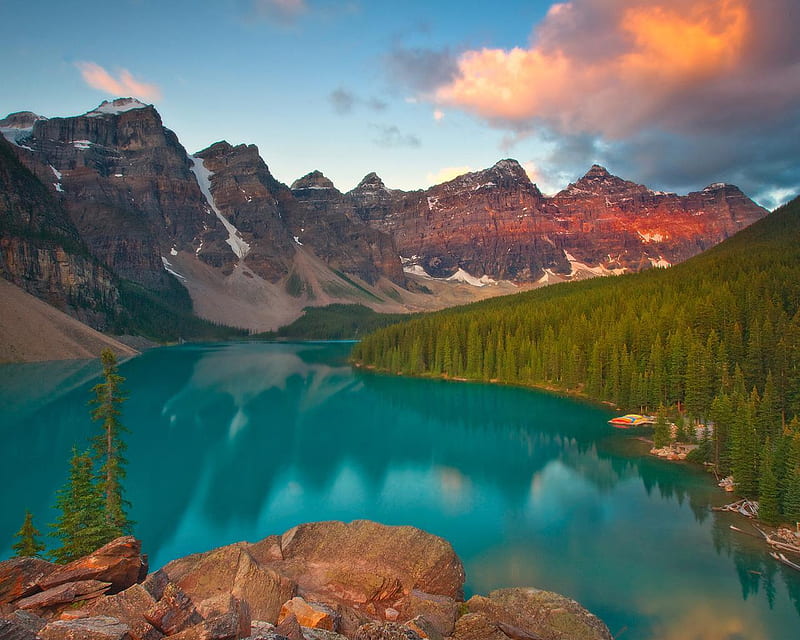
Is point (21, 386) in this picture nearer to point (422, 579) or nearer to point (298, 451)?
point (298, 451)

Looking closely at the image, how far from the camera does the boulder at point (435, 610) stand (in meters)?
11.9

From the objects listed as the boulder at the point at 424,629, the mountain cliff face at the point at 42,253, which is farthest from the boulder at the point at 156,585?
the mountain cliff face at the point at 42,253

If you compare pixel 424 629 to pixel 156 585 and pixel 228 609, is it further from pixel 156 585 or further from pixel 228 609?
pixel 156 585

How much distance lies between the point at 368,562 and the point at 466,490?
63.8ft

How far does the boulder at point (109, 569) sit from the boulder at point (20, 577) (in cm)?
17

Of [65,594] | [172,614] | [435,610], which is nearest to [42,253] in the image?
[65,594]

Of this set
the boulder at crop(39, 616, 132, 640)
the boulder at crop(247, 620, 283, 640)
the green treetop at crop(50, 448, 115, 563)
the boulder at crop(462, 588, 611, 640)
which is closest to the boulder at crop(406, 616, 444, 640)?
the boulder at crop(462, 588, 611, 640)

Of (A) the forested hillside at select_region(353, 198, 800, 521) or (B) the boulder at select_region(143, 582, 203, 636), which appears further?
(A) the forested hillside at select_region(353, 198, 800, 521)

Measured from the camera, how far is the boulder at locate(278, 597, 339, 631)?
10477mm

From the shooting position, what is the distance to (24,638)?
325 inches

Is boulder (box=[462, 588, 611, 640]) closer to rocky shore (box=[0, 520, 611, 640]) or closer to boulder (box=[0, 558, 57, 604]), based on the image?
rocky shore (box=[0, 520, 611, 640])

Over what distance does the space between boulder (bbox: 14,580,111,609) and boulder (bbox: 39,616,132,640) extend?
7.21 feet

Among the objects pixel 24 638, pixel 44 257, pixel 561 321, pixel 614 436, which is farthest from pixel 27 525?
pixel 44 257

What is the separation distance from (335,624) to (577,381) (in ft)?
227
